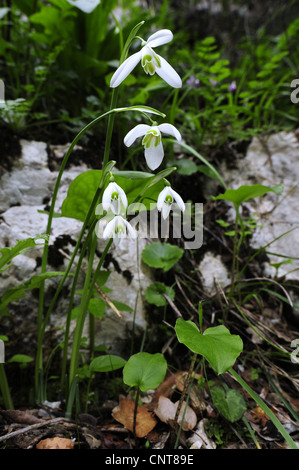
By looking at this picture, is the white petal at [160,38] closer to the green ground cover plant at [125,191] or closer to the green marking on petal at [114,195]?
the green ground cover plant at [125,191]

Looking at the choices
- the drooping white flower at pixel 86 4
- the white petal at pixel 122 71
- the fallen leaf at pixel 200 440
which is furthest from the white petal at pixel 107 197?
the drooping white flower at pixel 86 4

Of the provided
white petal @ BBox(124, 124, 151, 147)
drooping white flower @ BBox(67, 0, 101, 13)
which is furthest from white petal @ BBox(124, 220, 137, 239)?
drooping white flower @ BBox(67, 0, 101, 13)

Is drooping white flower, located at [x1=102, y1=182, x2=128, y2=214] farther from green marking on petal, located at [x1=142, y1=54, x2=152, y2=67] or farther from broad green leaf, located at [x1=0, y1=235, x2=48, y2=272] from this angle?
green marking on petal, located at [x1=142, y1=54, x2=152, y2=67]

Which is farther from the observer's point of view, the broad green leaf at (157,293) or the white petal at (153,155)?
the broad green leaf at (157,293)

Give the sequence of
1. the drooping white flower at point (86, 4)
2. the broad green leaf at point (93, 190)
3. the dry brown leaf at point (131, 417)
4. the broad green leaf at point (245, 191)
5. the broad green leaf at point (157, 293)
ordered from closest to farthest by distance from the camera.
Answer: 1. the broad green leaf at point (93, 190)
2. the dry brown leaf at point (131, 417)
3. the broad green leaf at point (245, 191)
4. the broad green leaf at point (157, 293)
5. the drooping white flower at point (86, 4)
